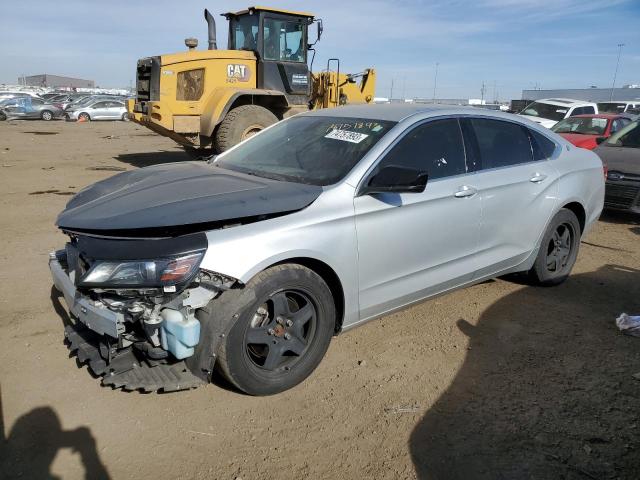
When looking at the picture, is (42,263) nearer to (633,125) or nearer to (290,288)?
(290,288)

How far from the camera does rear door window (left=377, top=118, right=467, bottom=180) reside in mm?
3486

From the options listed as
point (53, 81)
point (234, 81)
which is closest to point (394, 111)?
point (234, 81)

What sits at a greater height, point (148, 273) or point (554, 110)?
point (554, 110)

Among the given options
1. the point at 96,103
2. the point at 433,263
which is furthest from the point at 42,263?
the point at 96,103

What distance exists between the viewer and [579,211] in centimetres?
486

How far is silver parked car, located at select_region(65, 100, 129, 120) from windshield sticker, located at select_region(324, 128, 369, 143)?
30.7 m

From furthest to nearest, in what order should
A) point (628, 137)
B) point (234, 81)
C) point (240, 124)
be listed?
point (234, 81), point (240, 124), point (628, 137)

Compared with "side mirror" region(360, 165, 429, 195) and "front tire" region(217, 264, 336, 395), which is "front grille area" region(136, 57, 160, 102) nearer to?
"side mirror" region(360, 165, 429, 195)

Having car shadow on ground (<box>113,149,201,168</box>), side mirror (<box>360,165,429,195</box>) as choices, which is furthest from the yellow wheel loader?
side mirror (<box>360,165,429,195</box>)

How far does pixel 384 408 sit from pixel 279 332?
74 cm

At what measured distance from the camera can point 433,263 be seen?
3.61 metres

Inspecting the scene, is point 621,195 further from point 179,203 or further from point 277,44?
point 277,44

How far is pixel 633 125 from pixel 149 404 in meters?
8.55

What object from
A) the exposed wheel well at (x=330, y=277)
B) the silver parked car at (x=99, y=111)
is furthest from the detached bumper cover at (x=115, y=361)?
the silver parked car at (x=99, y=111)
